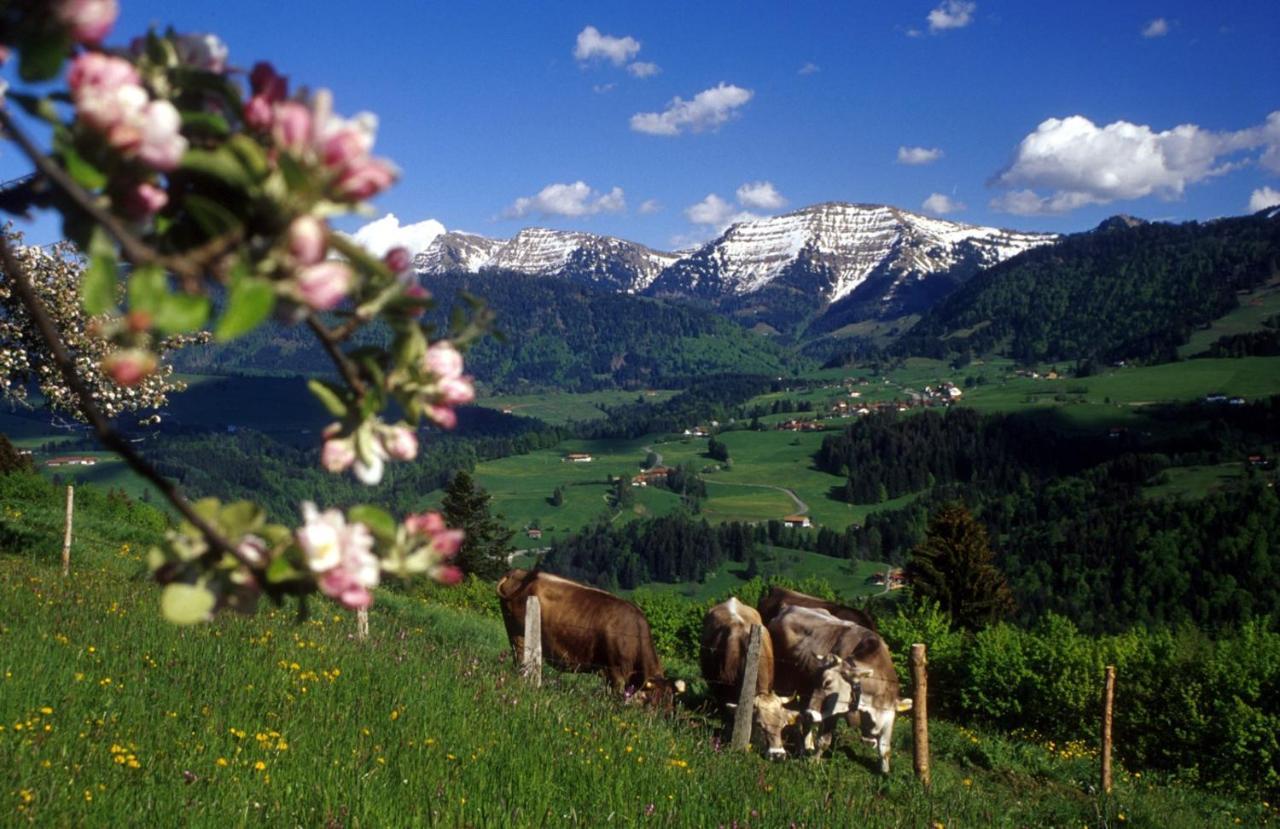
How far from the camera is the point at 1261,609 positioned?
235 ft

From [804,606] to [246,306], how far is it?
17428 millimetres

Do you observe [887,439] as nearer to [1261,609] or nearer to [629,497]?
[629,497]

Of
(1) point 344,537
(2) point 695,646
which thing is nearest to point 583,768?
(1) point 344,537

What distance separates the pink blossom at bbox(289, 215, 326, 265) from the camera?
1.09m

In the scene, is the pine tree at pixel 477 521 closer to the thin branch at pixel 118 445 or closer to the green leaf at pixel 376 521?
the thin branch at pixel 118 445

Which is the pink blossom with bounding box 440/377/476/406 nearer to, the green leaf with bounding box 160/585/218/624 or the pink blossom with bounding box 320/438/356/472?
the pink blossom with bounding box 320/438/356/472

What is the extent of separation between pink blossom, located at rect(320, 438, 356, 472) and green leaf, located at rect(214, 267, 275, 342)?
407mm

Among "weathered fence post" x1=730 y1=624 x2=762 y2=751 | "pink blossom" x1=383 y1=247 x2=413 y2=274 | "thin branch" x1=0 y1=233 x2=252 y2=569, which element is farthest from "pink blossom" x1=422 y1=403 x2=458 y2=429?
"weathered fence post" x1=730 y1=624 x2=762 y2=751

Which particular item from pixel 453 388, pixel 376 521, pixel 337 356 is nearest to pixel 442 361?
pixel 453 388

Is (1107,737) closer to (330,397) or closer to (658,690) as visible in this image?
(658,690)

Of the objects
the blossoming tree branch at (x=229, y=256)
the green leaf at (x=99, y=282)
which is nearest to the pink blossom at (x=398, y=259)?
the blossoming tree branch at (x=229, y=256)

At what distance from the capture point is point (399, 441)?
1.47 m

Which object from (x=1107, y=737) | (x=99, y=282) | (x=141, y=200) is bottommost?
(x=1107, y=737)

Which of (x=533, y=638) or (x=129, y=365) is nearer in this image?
(x=129, y=365)
